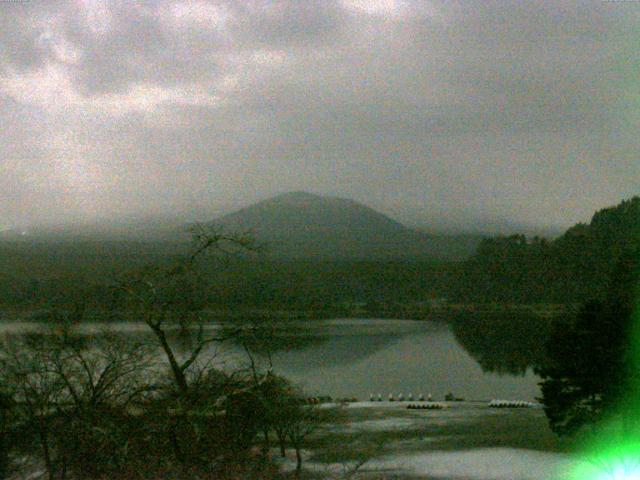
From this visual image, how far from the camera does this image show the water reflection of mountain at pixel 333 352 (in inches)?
1577

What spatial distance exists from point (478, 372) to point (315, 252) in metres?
158

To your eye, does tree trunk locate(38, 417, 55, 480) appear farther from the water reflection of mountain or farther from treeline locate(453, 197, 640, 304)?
treeline locate(453, 197, 640, 304)

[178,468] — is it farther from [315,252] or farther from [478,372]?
[315,252]

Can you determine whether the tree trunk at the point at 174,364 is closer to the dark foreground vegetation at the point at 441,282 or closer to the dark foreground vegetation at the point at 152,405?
the dark foreground vegetation at the point at 152,405

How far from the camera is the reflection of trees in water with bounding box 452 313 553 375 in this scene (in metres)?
44.7

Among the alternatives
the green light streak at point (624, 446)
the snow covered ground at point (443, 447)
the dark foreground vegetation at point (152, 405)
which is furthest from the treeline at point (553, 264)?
the dark foreground vegetation at point (152, 405)

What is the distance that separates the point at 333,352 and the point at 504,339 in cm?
1726

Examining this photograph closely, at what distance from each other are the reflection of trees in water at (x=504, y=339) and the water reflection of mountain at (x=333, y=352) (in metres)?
6.09

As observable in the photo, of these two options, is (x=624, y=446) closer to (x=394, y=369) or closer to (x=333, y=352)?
(x=394, y=369)

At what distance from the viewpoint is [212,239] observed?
859 cm

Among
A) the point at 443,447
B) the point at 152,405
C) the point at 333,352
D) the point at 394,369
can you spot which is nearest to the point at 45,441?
the point at 152,405

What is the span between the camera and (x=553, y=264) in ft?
296

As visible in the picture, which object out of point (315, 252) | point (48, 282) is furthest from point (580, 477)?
point (315, 252)

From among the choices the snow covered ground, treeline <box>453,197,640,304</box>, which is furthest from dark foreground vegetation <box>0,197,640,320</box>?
the snow covered ground
